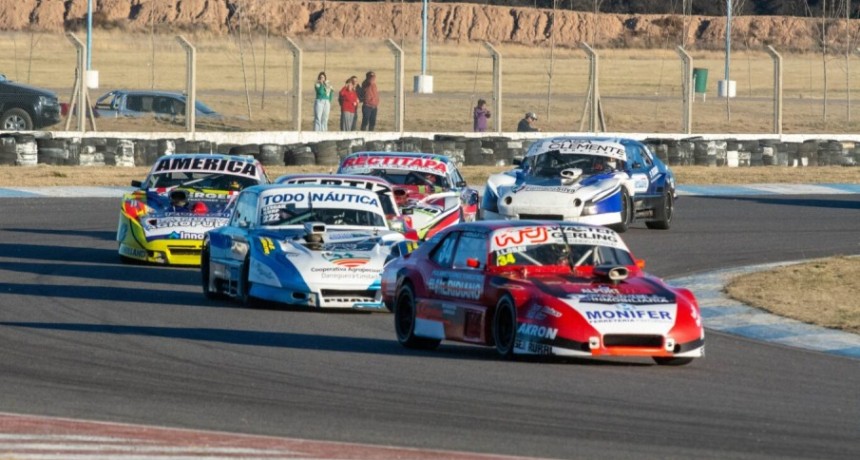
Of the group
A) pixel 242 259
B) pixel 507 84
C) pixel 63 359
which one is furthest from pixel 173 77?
pixel 63 359

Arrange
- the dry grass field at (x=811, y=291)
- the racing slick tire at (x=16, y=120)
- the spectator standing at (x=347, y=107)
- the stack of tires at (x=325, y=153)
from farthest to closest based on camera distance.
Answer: the spectator standing at (x=347, y=107) → the racing slick tire at (x=16, y=120) → the stack of tires at (x=325, y=153) → the dry grass field at (x=811, y=291)

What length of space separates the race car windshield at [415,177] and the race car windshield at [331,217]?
5229mm

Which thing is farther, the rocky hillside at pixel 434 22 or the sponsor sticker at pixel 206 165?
the rocky hillside at pixel 434 22

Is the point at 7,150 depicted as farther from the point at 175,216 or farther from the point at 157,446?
the point at 157,446

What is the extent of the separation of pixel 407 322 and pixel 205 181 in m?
7.84

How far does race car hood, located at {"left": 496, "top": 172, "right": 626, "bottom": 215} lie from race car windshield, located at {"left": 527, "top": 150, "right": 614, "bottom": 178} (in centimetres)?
45

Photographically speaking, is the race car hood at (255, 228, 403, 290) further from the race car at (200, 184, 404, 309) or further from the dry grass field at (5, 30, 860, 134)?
the dry grass field at (5, 30, 860, 134)

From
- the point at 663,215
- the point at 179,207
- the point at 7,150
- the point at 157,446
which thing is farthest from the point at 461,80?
the point at 157,446

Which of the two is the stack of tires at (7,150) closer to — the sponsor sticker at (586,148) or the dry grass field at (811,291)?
the sponsor sticker at (586,148)

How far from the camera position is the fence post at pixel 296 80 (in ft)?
115

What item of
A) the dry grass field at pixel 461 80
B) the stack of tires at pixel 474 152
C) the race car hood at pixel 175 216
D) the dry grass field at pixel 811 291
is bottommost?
the dry grass field at pixel 811 291

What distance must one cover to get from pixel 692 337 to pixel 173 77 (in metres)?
49.5

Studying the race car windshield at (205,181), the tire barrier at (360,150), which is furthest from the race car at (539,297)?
the tire barrier at (360,150)

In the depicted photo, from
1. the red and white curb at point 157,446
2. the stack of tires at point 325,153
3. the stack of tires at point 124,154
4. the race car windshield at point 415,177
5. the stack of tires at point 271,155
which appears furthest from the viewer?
the stack of tires at point 325,153
